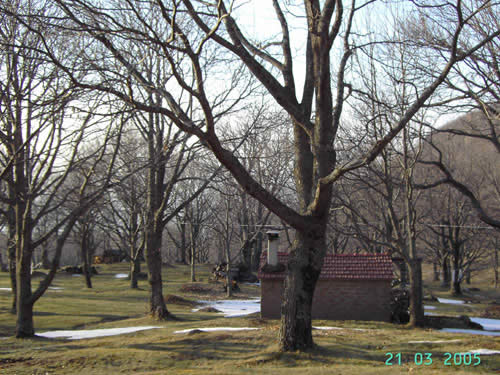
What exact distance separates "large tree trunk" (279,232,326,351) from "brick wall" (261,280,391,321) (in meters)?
10.8

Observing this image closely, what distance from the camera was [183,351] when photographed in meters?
9.16

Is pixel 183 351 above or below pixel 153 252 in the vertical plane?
below

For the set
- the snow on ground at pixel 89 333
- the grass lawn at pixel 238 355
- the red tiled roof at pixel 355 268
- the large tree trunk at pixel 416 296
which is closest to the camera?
the grass lawn at pixel 238 355

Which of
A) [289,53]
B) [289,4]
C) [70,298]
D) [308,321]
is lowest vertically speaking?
[70,298]

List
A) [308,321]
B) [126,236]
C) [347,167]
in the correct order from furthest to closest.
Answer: [126,236], [308,321], [347,167]

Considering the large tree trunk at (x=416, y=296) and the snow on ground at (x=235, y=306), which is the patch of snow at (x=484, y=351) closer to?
the large tree trunk at (x=416, y=296)

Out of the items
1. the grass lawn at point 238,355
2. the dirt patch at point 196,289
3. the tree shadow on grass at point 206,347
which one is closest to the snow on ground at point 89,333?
the grass lawn at point 238,355

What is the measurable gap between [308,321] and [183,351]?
106 inches

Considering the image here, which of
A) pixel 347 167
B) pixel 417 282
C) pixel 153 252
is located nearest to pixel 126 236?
pixel 153 252

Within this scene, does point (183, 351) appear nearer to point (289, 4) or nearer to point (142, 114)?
point (289, 4)

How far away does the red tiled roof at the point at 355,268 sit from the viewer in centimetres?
1847

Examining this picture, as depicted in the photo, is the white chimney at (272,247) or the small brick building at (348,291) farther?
the white chimney at (272,247)

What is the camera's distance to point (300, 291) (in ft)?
26.3

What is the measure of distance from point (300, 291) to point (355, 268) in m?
11.5
